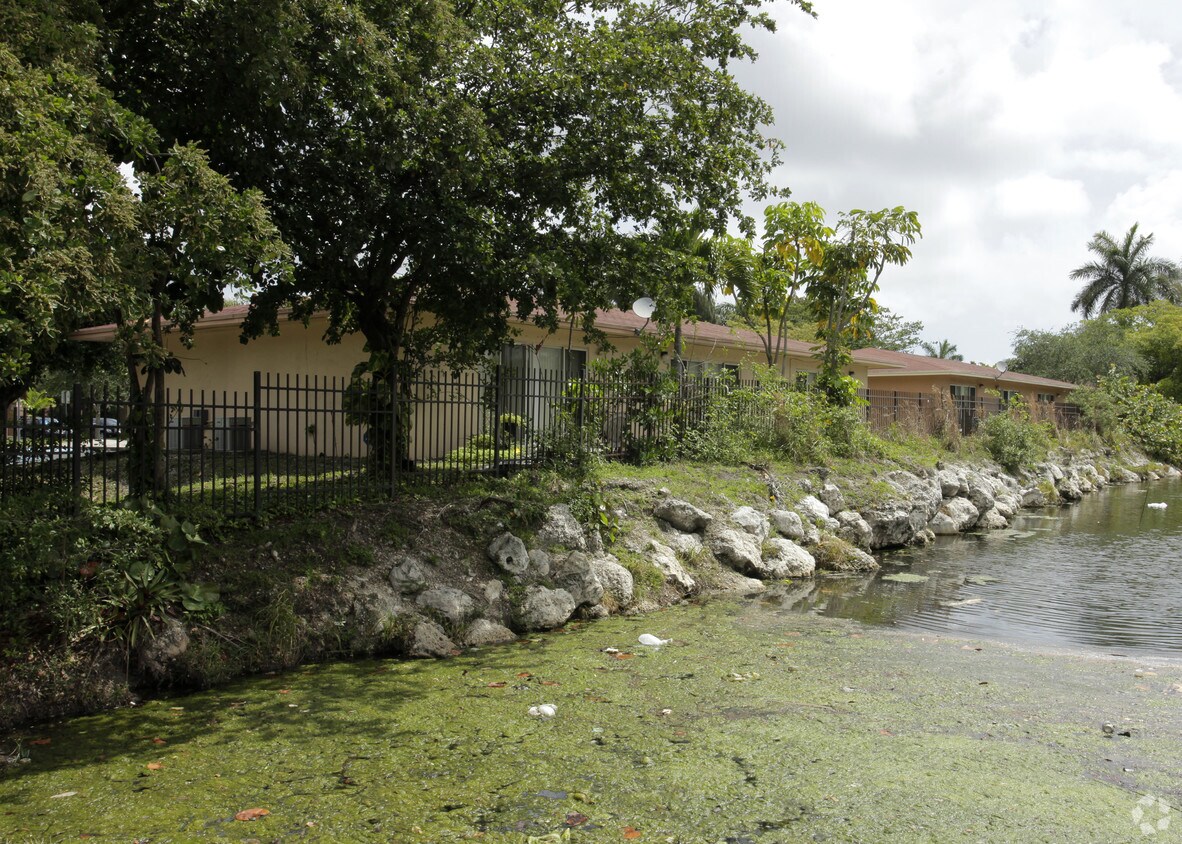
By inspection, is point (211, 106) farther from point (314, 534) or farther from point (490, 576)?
point (490, 576)

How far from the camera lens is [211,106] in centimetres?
902

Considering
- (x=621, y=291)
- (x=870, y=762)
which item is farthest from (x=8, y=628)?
(x=621, y=291)

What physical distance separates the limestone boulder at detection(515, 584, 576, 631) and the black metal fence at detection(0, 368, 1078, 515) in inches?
89.9

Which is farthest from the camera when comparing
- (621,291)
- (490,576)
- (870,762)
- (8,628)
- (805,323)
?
(805,323)

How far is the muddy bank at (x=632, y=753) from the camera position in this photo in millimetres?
4543

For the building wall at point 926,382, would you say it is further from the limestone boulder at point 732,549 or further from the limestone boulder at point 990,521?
the limestone boulder at point 732,549

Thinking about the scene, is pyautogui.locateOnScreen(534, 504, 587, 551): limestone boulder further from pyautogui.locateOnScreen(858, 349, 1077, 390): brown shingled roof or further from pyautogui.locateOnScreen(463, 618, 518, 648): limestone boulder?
pyautogui.locateOnScreen(858, 349, 1077, 390): brown shingled roof

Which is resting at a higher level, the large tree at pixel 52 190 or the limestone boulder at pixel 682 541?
the large tree at pixel 52 190

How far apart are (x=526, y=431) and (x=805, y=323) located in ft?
139

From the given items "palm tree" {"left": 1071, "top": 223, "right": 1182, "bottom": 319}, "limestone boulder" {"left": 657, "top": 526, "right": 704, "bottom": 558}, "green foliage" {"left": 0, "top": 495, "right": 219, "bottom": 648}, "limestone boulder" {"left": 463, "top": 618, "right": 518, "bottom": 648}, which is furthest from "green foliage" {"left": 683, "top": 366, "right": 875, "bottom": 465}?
"palm tree" {"left": 1071, "top": 223, "right": 1182, "bottom": 319}

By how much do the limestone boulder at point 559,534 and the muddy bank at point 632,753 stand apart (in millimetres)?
2177

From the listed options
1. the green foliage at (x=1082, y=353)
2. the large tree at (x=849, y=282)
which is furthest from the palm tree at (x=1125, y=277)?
the large tree at (x=849, y=282)

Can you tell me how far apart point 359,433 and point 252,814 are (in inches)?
468

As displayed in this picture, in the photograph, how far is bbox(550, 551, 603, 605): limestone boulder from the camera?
9789mm
